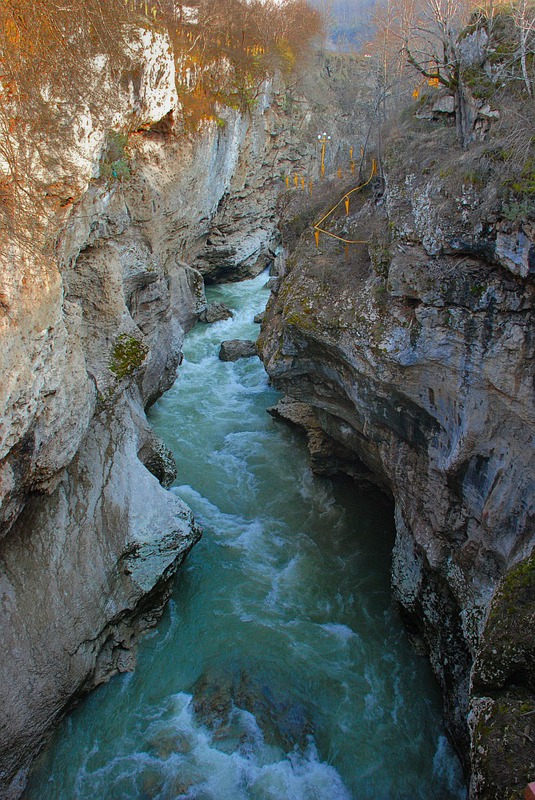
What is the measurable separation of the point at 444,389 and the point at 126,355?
5.84 metres

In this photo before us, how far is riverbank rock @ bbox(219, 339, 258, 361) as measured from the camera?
21281 mm

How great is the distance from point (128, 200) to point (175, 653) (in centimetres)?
1220

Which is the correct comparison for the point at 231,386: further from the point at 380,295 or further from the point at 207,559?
the point at 380,295

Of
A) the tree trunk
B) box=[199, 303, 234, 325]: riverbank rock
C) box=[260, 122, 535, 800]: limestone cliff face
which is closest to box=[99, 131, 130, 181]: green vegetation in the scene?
box=[260, 122, 535, 800]: limestone cliff face

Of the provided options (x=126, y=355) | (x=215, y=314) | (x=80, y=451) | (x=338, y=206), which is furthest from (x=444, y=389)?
(x=215, y=314)

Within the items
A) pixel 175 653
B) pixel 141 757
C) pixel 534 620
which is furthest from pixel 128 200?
pixel 534 620

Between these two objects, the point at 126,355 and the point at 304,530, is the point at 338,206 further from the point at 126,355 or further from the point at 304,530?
the point at 304,530

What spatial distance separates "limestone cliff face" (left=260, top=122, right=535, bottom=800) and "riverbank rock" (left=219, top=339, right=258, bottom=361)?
10.2 meters

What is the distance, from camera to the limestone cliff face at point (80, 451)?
7.03m

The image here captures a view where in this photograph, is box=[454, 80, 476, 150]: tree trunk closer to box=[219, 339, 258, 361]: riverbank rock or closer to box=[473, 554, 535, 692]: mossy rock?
box=[473, 554, 535, 692]: mossy rock

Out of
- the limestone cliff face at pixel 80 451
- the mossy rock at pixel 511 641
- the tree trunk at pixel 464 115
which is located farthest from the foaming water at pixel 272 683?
the tree trunk at pixel 464 115

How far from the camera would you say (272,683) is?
9.09 metres

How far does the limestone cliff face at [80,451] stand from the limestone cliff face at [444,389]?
3.50 metres

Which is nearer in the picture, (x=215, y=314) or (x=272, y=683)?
(x=272, y=683)
